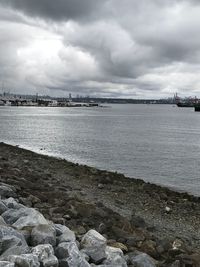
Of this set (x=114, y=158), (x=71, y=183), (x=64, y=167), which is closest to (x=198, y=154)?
(x=114, y=158)

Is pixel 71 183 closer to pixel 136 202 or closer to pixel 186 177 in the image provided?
pixel 136 202

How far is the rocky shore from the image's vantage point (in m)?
6.20

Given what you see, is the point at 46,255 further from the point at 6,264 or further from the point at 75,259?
the point at 6,264

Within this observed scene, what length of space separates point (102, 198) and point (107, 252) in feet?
25.6

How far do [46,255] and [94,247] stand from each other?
47.9 inches

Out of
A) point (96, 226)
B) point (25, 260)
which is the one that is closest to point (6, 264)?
point (25, 260)

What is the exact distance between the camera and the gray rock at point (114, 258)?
21.6 feet

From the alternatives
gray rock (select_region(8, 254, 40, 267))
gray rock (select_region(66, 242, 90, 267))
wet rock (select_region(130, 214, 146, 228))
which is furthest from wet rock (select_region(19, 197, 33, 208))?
gray rock (select_region(8, 254, 40, 267))

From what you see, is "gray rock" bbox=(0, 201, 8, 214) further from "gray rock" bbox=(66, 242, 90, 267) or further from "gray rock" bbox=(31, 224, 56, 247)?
"gray rock" bbox=(66, 242, 90, 267)

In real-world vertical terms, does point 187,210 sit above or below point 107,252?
below

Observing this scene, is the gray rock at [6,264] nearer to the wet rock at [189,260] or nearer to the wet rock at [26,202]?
the wet rock at [189,260]

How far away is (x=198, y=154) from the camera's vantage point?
38.1m

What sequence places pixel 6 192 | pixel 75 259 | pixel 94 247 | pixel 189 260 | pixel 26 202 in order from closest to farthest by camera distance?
pixel 75 259 < pixel 94 247 < pixel 189 260 < pixel 26 202 < pixel 6 192

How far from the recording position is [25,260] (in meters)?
5.32
